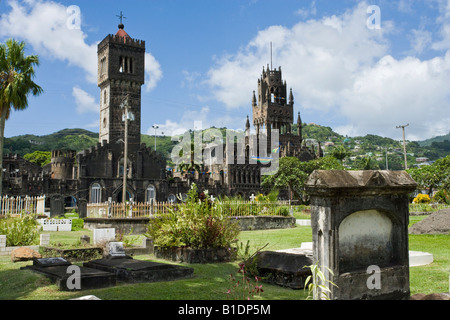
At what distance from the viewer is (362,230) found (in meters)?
6.25

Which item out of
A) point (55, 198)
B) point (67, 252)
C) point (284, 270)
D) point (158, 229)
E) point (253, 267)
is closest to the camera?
point (284, 270)

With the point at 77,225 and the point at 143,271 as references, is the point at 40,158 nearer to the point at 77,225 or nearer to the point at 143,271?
the point at 77,225

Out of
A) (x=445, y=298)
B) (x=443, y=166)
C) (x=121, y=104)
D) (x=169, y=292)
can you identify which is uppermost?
(x=121, y=104)

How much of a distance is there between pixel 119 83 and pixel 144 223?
4010 centimetres

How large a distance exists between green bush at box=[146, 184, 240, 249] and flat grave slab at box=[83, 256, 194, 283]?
2304 millimetres

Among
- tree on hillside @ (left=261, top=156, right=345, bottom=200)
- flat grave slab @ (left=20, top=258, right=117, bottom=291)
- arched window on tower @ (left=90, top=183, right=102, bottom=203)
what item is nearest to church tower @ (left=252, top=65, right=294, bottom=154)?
tree on hillside @ (left=261, top=156, right=345, bottom=200)

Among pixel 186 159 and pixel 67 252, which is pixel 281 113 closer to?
pixel 186 159

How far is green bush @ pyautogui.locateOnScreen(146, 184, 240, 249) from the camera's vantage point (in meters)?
11.0

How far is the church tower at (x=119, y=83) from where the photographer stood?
55.0m

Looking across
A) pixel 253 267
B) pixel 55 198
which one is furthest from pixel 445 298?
pixel 55 198

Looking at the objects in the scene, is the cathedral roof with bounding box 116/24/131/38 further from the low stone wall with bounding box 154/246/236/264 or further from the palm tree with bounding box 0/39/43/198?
the low stone wall with bounding box 154/246/236/264

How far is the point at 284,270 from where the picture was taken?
7.80 m
